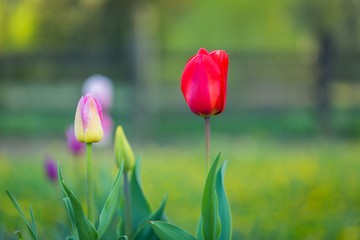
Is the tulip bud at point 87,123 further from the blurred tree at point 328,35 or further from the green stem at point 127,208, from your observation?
the blurred tree at point 328,35

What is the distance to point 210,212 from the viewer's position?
1.29m

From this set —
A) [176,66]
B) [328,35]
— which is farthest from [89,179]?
[176,66]

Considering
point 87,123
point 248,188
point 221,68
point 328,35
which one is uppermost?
point 328,35

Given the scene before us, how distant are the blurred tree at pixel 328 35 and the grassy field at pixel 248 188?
107 inches

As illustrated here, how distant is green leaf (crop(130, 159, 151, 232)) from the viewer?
Answer: 1585 millimetres

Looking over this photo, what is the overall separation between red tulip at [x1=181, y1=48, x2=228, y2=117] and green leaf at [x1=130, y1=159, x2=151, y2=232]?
12.6 inches

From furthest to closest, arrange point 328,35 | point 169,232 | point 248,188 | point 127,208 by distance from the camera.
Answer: point 328,35 < point 248,188 < point 127,208 < point 169,232

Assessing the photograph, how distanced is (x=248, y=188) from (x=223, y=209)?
A: 3.25 m

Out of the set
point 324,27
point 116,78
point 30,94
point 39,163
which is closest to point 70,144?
point 39,163

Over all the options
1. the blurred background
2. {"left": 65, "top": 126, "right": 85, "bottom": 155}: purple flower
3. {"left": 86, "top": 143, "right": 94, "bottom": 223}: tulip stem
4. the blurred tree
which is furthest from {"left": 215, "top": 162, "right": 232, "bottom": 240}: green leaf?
the blurred tree

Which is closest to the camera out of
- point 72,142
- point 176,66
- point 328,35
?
point 72,142

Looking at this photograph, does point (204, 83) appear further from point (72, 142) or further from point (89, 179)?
point (72, 142)

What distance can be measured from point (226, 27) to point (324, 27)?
1848mm

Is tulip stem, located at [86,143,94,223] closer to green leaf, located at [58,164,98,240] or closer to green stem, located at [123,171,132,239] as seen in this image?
green leaf, located at [58,164,98,240]
